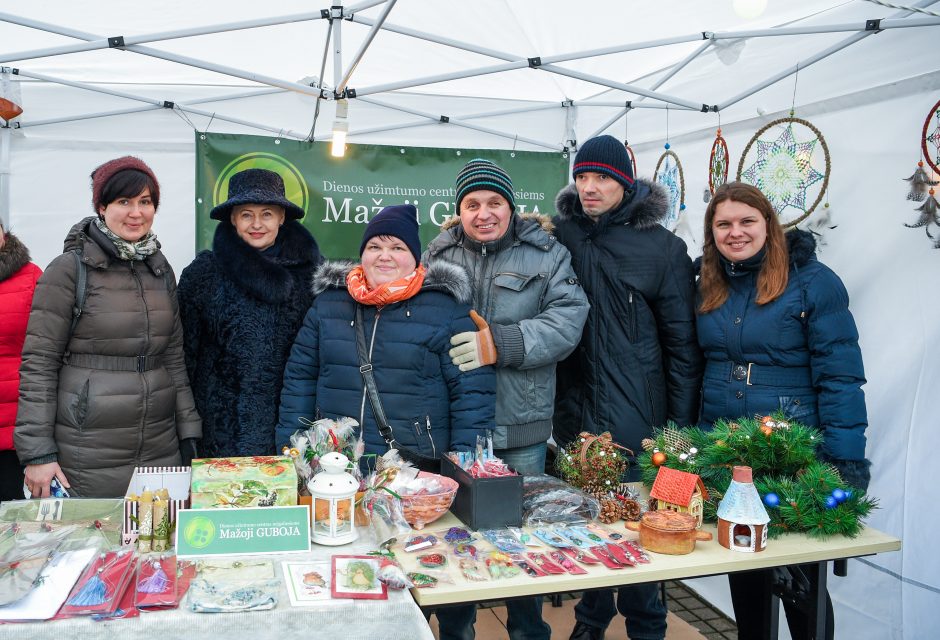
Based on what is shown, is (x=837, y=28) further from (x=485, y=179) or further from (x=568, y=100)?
(x=568, y=100)

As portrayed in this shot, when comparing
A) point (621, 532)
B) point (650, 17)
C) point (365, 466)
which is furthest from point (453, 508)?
point (650, 17)

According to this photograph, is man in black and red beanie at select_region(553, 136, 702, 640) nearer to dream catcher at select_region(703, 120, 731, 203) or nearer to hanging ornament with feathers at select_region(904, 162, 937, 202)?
hanging ornament with feathers at select_region(904, 162, 937, 202)

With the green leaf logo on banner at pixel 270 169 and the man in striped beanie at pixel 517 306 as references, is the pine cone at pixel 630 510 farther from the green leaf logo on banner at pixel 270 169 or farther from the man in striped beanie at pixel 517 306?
the green leaf logo on banner at pixel 270 169

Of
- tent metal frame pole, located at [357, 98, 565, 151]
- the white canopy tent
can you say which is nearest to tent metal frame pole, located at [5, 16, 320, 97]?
the white canopy tent

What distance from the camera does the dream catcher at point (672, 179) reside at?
3924 mm

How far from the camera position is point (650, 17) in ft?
11.6

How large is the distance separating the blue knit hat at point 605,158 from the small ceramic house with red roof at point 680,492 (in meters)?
1.17

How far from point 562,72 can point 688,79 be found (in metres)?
0.75

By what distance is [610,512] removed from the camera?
2076 millimetres

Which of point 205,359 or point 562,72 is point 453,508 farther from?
point 562,72

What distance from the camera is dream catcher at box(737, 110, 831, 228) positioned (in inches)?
116

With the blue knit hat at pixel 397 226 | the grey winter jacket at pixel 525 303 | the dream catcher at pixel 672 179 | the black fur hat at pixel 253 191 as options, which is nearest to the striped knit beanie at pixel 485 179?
the grey winter jacket at pixel 525 303

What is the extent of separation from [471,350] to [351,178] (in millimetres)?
2702

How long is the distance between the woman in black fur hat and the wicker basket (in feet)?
3.00
